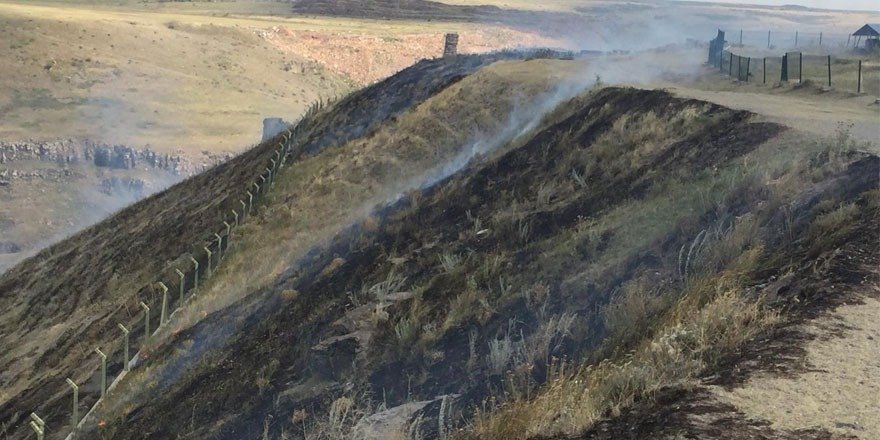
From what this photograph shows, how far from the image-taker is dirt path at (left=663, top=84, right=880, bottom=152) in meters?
14.0

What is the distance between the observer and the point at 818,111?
1803cm

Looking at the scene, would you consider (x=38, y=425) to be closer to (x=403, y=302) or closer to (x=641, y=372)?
(x=403, y=302)

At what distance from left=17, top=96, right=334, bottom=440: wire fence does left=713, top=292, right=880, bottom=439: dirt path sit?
949 centimetres

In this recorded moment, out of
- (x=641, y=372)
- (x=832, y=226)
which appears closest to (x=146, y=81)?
(x=832, y=226)

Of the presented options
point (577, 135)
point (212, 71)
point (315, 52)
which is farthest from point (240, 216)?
point (315, 52)

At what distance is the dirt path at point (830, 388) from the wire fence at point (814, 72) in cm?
1836

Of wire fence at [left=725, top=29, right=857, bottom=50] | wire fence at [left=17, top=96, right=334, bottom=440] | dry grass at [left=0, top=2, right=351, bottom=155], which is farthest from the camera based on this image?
dry grass at [left=0, top=2, right=351, bottom=155]

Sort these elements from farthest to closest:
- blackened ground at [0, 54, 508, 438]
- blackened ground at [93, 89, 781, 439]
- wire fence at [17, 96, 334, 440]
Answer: blackened ground at [0, 54, 508, 438] < wire fence at [17, 96, 334, 440] < blackened ground at [93, 89, 781, 439]

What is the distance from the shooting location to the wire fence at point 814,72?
25.7 meters

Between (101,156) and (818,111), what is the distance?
56384mm

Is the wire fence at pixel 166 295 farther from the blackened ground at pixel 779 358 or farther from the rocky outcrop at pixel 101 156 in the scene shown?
the rocky outcrop at pixel 101 156

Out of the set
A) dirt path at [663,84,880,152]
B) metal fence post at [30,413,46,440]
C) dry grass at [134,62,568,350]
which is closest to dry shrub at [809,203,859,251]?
dirt path at [663,84,880,152]

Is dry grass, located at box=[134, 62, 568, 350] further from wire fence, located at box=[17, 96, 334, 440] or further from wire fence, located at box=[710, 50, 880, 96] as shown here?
wire fence, located at box=[710, 50, 880, 96]

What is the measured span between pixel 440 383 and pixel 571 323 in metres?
1.58
